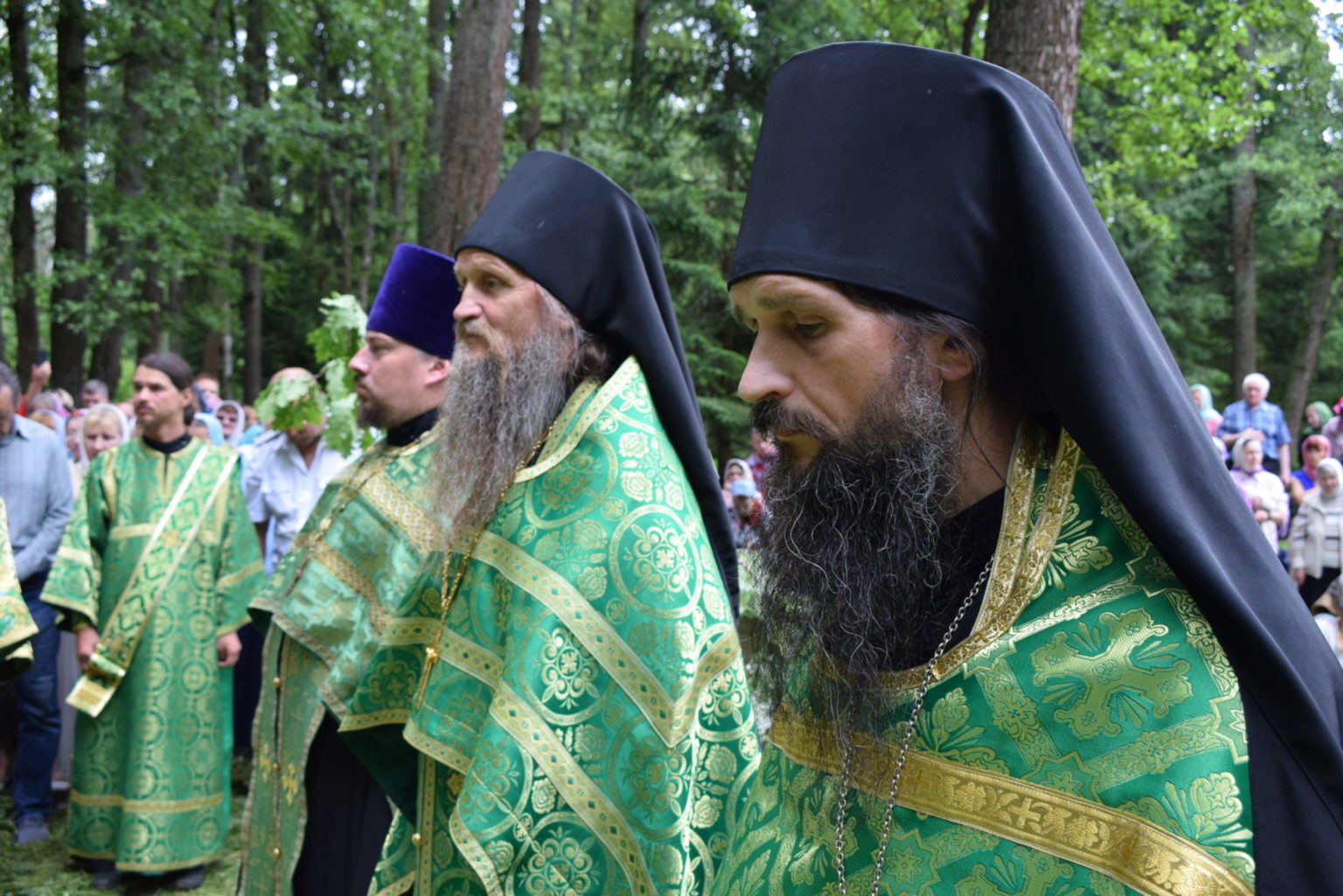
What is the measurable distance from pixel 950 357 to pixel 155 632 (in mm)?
5313

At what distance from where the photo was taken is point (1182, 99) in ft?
51.7

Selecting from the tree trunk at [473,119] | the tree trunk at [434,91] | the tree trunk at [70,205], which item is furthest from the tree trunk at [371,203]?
the tree trunk at [473,119]

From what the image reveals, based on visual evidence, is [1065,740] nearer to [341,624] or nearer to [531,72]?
[341,624]

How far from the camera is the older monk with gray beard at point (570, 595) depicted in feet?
9.06

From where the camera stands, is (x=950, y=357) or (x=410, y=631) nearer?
(x=950, y=357)

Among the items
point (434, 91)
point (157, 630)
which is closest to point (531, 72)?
point (434, 91)

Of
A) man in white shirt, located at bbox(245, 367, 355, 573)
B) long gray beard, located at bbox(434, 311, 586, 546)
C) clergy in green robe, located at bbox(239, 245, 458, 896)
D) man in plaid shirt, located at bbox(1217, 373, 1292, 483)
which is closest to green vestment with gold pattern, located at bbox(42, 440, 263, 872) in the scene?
man in white shirt, located at bbox(245, 367, 355, 573)

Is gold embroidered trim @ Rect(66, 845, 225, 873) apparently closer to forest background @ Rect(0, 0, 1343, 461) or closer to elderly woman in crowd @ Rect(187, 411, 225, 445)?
forest background @ Rect(0, 0, 1343, 461)

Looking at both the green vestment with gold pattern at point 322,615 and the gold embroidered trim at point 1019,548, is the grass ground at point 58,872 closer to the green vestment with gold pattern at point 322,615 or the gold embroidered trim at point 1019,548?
the green vestment with gold pattern at point 322,615

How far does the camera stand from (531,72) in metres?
16.9

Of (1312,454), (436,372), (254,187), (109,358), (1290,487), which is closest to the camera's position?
(436,372)

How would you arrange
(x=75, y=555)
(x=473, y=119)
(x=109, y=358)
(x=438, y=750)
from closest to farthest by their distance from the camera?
(x=438, y=750) < (x=75, y=555) < (x=473, y=119) < (x=109, y=358)

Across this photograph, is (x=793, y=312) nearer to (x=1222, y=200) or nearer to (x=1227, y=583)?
(x=1227, y=583)

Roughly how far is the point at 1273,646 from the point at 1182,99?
16283mm
